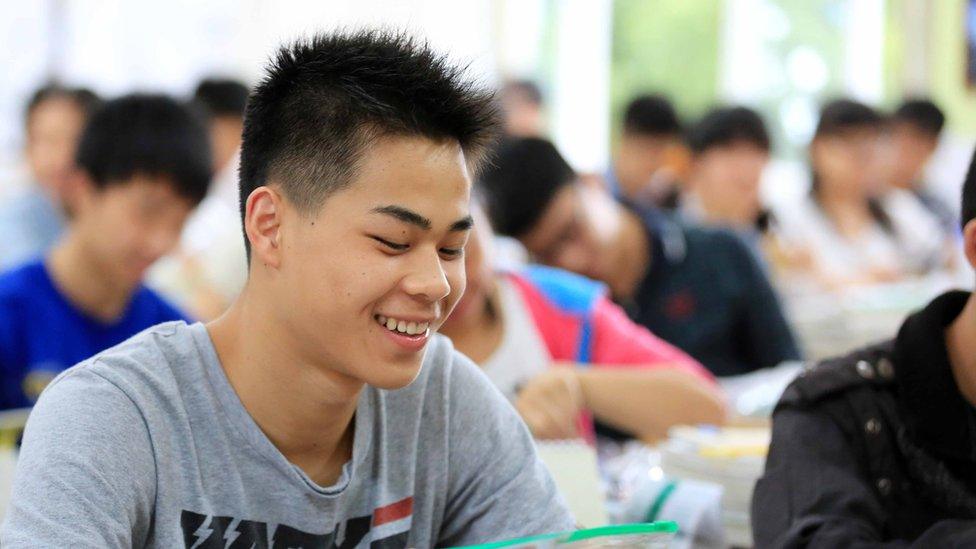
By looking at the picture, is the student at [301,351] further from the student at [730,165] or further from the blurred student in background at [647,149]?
the blurred student in background at [647,149]

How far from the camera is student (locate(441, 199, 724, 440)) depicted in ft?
6.86

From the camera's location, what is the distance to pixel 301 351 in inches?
47.3

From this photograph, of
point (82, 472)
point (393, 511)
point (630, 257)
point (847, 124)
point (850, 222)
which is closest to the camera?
point (82, 472)

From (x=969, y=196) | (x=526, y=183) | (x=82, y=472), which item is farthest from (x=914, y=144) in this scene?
(x=82, y=472)

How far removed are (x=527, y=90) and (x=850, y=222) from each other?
1.90 meters

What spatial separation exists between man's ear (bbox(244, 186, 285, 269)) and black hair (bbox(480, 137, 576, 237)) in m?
1.45

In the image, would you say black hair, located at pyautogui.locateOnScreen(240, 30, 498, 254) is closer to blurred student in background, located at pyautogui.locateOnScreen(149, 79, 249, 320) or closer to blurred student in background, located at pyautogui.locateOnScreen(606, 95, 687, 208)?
blurred student in background, located at pyautogui.locateOnScreen(149, 79, 249, 320)

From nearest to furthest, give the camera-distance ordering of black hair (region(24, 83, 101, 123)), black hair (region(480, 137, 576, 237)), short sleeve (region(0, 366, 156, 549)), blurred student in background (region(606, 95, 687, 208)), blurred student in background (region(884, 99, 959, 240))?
short sleeve (region(0, 366, 156, 549)) → black hair (region(480, 137, 576, 237)) → black hair (region(24, 83, 101, 123)) → blurred student in background (region(606, 95, 687, 208)) → blurred student in background (region(884, 99, 959, 240))

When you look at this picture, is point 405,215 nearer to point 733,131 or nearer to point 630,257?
point 630,257

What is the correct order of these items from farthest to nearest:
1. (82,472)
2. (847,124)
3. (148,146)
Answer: (847,124)
(148,146)
(82,472)

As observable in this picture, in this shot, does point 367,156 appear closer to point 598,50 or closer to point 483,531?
point 483,531

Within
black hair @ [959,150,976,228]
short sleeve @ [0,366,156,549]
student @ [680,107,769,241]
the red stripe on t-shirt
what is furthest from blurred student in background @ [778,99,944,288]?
short sleeve @ [0,366,156,549]

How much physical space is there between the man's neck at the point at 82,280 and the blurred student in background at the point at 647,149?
369cm

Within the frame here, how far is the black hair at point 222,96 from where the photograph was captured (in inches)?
169
